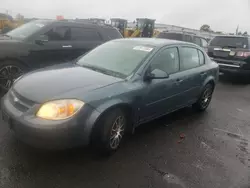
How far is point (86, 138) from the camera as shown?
2881mm

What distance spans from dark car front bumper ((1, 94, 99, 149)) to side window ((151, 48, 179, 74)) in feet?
4.79

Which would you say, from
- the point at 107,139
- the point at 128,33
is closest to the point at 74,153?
the point at 107,139

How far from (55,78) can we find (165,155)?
189cm

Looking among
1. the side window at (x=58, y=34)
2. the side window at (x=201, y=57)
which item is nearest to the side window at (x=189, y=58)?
the side window at (x=201, y=57)

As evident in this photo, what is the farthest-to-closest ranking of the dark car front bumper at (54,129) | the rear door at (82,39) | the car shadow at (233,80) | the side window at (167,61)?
1. the car shadow at (233,80)
2. the rear door at (82,39)
3. the side window at (167,61)
4. the dark car front bumper at (54,129)

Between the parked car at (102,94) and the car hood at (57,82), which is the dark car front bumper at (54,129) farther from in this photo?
the car hood at (57,82)

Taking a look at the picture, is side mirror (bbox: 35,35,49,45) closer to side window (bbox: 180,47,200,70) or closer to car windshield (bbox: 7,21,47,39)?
car windshield (bbox: 7,21,47,39)

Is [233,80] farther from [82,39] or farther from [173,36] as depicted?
[82,39]

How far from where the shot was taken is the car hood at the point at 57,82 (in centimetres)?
291

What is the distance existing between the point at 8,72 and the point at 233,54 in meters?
7.57

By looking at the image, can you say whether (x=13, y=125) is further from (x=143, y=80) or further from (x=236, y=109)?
(x=236, y=109)

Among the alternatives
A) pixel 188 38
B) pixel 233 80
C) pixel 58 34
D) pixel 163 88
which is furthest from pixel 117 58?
pixel 188 38

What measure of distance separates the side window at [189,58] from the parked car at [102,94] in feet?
0.06

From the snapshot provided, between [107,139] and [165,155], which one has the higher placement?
[107,139]
